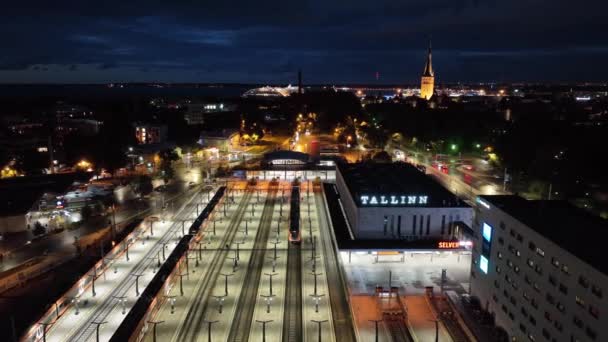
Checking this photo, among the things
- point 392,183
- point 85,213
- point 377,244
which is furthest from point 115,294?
point 392,183

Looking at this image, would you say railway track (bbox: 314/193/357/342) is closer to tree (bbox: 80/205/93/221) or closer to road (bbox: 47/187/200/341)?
road (bbox: 47/187/200/341)

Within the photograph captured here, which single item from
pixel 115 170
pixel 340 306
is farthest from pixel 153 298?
pixel 115 170

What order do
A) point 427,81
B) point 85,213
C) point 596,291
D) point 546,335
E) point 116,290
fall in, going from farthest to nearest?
point 427,81
point 85,213
point 116,290
point 546,335
point 596,291

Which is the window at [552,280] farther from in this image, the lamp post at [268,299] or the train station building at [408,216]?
the lamp post at [268,299]

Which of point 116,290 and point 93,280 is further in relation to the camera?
point 116,290

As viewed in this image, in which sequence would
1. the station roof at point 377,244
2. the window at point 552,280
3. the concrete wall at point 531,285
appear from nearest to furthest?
1. the concrete wall at point 531,285
2. the window at point 552,280
3. the station roof at point 377,244

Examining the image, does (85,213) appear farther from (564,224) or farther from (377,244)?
(564,224)

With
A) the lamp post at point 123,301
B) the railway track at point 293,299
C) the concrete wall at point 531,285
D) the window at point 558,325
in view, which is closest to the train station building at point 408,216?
the railway track at point 293,299
